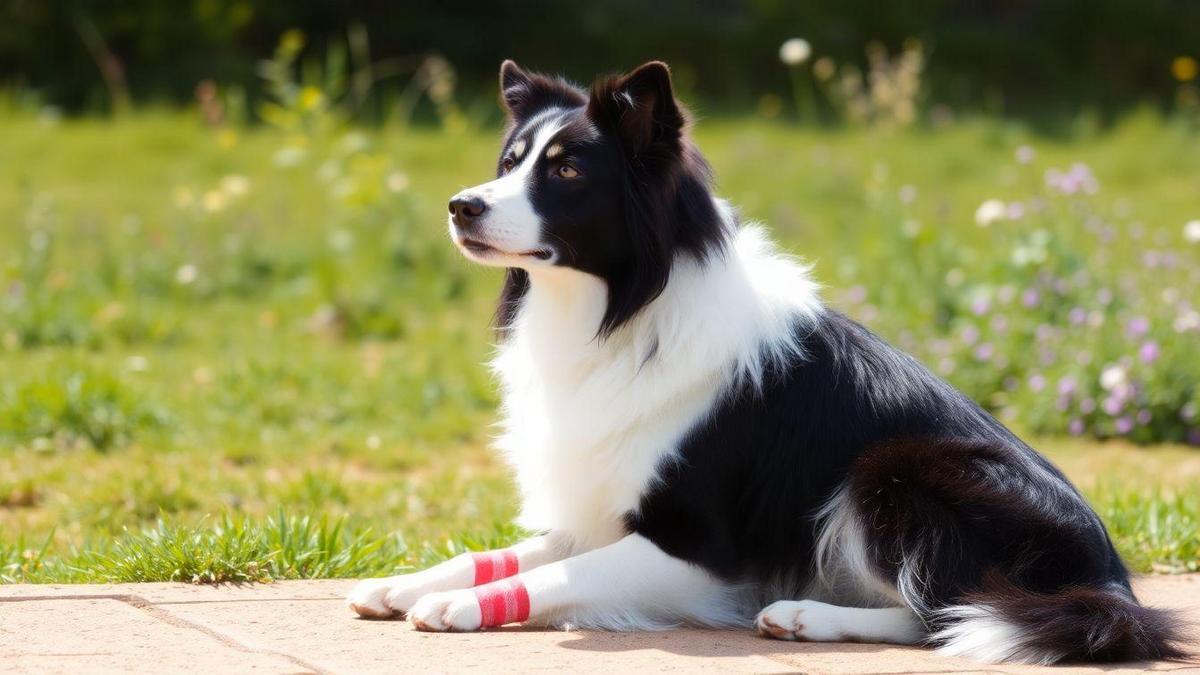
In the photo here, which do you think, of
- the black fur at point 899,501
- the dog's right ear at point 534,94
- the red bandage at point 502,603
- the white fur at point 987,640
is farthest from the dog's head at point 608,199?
the white fur at point 987,640

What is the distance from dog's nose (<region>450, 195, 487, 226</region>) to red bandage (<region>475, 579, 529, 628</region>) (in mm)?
825

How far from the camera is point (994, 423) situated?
3.61m

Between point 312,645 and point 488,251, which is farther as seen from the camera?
point 488,251

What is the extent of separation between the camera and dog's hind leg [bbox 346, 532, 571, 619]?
3.44m

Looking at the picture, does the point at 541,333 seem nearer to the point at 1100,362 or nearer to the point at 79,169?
the point at 1100,362

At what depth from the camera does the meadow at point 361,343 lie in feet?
15.7

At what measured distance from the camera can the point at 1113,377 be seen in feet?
20.7

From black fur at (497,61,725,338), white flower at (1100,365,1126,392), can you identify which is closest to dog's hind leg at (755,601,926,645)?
black fur at (497,61,725,338)

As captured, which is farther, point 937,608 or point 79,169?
point 79,169

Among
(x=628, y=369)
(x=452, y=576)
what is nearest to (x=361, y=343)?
(x=452, y=576)

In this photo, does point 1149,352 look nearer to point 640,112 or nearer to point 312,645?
point 640,112

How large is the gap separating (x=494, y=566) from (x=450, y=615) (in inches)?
14.2

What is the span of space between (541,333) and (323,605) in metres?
0.84

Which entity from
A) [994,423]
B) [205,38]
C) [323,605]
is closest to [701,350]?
[994,423]
